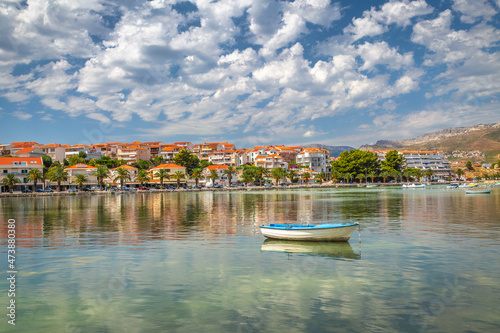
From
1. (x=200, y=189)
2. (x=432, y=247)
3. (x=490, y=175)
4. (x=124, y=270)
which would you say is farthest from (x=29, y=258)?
(x=490, y=175)

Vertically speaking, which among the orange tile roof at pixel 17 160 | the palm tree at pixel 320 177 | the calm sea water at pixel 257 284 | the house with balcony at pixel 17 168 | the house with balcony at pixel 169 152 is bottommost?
the calm sea water at pixel 257 284

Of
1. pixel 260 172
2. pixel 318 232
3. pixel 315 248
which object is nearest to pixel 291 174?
pixel 260 172

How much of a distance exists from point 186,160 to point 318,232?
424 feet

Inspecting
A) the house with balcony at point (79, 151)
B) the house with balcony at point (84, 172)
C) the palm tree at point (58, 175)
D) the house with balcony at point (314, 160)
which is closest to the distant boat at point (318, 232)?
the palm tree at point (58, 175)

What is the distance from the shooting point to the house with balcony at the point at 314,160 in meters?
163

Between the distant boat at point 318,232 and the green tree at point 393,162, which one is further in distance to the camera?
the green tree at point 393,162

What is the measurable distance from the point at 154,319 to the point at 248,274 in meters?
5.12

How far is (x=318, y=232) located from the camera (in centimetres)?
2050

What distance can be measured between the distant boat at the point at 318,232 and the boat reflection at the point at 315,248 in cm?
29

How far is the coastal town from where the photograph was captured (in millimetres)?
112744

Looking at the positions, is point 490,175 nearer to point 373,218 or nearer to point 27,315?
point 373,218

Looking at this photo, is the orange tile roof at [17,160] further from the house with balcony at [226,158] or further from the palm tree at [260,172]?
the palm tree at [260,172]

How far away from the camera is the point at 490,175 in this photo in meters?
170

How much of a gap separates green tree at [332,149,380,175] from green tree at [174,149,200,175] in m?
57.6
